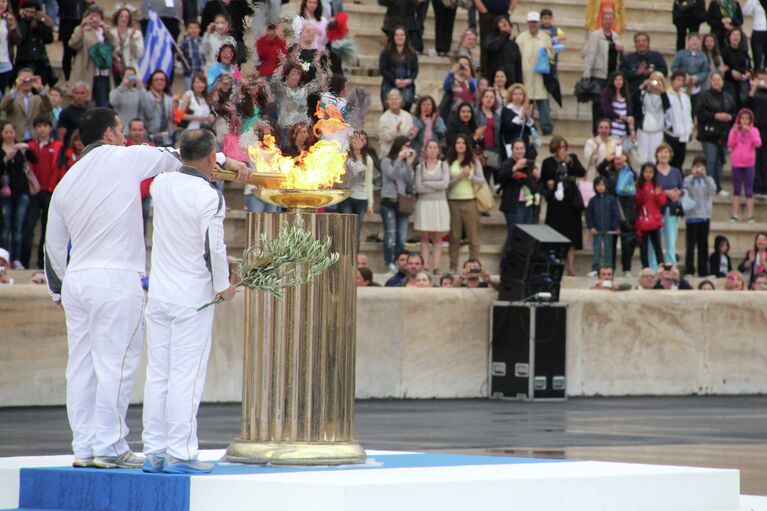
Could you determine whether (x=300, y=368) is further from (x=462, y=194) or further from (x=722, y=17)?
(x=722, y=17)

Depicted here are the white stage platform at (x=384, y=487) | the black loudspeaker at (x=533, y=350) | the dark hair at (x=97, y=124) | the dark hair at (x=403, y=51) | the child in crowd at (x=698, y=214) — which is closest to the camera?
the white stage platform at (x=384, y=487)

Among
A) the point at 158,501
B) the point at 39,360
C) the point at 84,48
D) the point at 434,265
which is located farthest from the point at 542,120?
the point at 158,501

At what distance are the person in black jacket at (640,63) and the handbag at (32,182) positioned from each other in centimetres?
1044

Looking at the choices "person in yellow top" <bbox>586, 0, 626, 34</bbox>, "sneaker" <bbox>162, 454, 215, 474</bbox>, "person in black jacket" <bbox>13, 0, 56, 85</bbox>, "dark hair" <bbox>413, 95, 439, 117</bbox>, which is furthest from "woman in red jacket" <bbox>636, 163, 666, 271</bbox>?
"sneaker" <bbox>162, 454, 215, 474</bbox>

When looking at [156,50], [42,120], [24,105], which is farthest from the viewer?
[156,50]

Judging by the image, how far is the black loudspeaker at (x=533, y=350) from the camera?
20734 millimetres

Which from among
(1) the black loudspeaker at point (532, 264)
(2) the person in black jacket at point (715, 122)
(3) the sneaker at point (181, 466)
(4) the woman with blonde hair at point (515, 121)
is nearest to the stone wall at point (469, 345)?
(1) the black loudspeaker at point (532, 264)

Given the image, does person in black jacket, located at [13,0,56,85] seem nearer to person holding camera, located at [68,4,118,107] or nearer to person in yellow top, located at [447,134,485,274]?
person holding camera, located at [68,4,118,107]

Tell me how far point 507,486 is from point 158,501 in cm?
185

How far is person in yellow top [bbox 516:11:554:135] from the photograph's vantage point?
26906mm

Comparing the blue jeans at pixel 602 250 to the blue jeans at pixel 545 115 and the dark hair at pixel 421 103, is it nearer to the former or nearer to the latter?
the dark hair at pixel 421 103

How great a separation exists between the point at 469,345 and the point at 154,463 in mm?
11603

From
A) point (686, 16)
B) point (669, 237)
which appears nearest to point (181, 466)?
point (669, 237)

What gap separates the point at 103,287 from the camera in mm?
9672
